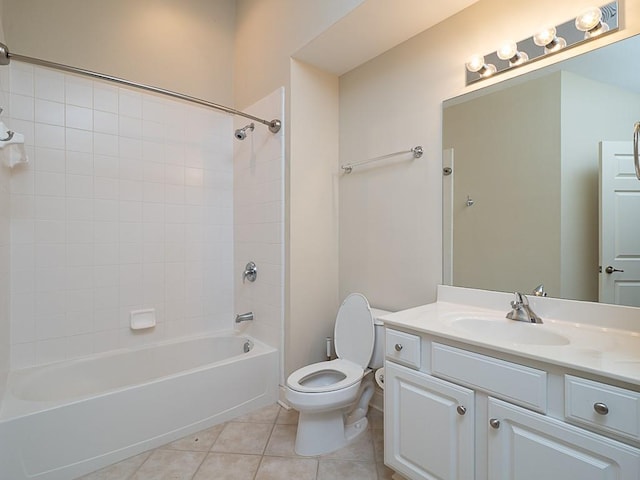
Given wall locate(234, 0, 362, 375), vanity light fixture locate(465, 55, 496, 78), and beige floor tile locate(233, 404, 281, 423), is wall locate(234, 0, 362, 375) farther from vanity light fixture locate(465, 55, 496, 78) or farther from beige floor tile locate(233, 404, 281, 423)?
vanity light fixture locate(465, 55, 496, 78)

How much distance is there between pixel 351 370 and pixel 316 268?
757 millimetres

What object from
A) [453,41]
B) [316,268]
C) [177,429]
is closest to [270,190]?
[316,268]

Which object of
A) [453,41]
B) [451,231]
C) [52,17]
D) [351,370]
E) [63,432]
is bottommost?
[63,432]

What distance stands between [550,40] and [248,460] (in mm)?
2476

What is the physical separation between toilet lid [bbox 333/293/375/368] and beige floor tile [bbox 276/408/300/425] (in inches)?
19.8

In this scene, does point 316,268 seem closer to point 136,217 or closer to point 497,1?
point 136,217

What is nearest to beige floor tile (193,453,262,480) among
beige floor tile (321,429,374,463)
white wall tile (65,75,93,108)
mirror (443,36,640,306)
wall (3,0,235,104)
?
beige floor tile (321,429,374,463)

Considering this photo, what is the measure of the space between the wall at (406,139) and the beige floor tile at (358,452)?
2.65 feet

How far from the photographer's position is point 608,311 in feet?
4.17

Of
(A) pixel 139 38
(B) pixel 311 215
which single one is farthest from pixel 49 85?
(B) pixel 311 215

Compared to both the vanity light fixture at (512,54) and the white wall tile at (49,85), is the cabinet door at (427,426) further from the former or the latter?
the white wall tile at (49,85)

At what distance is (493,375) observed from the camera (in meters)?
1.11

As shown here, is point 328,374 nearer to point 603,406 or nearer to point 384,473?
point 384,473

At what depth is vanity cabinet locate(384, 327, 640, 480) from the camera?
2.90ft
